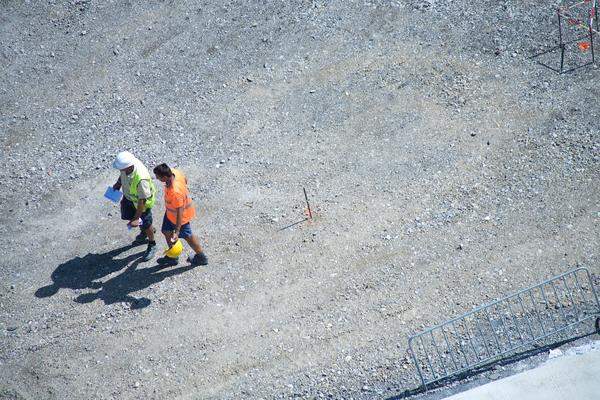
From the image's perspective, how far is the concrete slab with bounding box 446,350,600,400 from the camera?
820 cm

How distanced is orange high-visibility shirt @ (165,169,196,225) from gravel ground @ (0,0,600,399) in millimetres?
1082

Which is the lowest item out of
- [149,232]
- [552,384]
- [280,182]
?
[552,384]

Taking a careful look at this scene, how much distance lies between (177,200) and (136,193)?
85 centimetres

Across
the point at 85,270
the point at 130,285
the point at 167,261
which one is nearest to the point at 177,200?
the point at 167,261

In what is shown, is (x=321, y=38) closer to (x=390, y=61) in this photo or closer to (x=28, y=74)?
(x=390, y=61)

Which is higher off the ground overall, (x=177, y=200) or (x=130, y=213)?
(x=177, y=200)

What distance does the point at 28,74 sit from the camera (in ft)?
43.8

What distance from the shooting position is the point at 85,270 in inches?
402

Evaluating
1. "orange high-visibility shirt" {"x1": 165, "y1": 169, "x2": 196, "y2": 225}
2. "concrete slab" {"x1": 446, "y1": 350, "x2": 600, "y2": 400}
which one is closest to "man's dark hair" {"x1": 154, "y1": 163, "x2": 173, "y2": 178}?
"orange high-visibility shirt" {"x1": 165, "y1": 169, "x2": 196, "y2": 225}

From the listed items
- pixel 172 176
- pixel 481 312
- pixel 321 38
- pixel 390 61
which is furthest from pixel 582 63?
pixel 172 176

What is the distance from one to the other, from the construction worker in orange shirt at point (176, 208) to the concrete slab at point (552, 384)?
4127 mm

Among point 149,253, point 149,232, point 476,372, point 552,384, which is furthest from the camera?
point 149,253

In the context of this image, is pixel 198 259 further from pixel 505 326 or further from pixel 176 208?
pixel 505 326

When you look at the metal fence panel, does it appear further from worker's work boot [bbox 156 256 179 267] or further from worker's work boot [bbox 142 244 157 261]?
worker's work boot [bbox 142 244 157 261]
